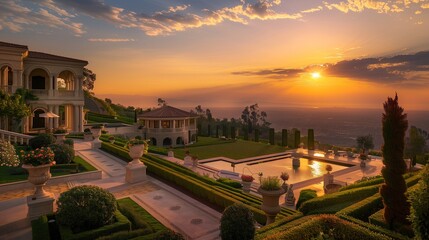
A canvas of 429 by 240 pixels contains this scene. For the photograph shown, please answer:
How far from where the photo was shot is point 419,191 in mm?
8578

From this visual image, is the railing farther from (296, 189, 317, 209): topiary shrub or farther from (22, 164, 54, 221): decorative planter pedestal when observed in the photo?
(296, 189, 317, 209): topiary shrub

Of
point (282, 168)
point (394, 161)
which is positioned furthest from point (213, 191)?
point (282, 168)

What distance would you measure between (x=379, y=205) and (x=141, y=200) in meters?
12.3

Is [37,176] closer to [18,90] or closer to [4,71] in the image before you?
[18,90]

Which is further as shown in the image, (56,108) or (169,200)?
(56,108)

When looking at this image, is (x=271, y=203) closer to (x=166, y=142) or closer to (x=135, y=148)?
(x=135, y=148)

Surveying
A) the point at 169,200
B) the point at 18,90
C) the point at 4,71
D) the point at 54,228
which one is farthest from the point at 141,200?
A: the point at 4,71

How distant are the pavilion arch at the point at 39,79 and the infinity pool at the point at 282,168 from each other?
28.5 m

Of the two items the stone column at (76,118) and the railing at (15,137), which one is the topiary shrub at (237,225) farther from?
the stone column at (76,118)

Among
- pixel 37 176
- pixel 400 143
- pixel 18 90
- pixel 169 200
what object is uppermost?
pixel 18 90

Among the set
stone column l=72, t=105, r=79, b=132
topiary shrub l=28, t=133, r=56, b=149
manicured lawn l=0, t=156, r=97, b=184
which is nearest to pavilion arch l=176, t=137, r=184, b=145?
stone column l=72, t=105, r=79, b=132

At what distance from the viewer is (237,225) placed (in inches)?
320

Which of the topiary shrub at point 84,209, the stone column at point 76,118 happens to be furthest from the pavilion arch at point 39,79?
the topiary shrub at point 84,209

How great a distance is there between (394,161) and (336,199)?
159 inches
